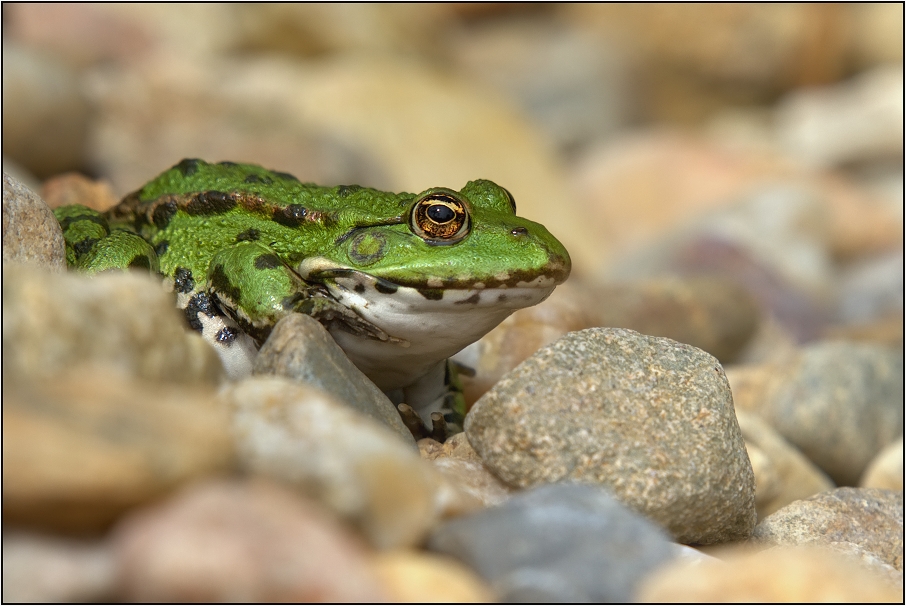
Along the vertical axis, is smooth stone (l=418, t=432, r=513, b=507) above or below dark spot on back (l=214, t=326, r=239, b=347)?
below

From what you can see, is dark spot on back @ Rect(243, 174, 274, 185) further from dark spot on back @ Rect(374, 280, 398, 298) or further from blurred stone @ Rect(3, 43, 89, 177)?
blurred stone @ Rect(3, 43, 89, 177)

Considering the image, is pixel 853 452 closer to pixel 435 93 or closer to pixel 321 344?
pixel 321 344

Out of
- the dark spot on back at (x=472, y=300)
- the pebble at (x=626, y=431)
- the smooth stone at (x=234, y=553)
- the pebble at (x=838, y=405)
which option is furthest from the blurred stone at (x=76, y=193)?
the pebble at (x=838, y=405)

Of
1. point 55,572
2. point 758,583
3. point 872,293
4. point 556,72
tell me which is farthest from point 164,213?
point 556,72

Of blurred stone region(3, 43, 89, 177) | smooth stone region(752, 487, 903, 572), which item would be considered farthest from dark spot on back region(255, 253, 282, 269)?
blurred stone region(3, 43, 89, 177)

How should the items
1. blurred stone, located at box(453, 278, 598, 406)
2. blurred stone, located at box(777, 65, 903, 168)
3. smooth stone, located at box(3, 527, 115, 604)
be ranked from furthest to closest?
1. blurred stone, located at box(777, 65, 903, 168)
2. blurred stone, located at box(453, 278, 598, 406)
3. smooth stone, located at box(3, 527, 115, 604)

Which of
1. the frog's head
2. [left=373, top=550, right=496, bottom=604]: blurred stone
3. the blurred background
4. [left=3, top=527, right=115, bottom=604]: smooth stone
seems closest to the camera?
[left=3, top=527, right=115, bottom=604]: smooth stone

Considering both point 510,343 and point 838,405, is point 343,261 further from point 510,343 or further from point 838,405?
point 838,405

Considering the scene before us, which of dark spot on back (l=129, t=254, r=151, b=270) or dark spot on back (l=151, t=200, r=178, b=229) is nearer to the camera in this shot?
dark spot on back (l=129, t=254, r=151, b=270)
